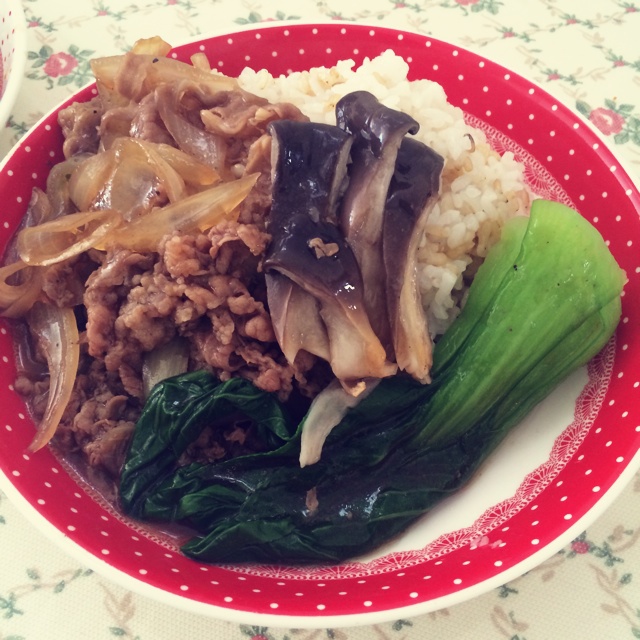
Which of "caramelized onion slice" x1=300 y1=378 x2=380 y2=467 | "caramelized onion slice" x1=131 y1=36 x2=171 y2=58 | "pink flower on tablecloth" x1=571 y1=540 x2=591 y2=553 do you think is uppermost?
"caramelized onion slice" x1=131 y1=36 x2=171 y2=58

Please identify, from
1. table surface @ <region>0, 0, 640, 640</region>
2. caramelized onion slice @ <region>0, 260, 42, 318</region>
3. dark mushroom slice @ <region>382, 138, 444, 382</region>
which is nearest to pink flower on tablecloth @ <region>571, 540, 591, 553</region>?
table surface @ <region>0, 0, 640, 640</region>

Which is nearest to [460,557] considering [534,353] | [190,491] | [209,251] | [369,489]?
[369,489]

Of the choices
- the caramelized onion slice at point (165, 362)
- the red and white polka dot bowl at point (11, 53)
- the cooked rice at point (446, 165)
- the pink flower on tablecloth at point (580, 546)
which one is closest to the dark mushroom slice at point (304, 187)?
Result: the caramelized onion slice at point (165, 362)

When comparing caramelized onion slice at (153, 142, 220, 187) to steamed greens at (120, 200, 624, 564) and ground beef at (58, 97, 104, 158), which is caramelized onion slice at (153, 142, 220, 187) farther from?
steamed greens at (120, 200, 624, 564)

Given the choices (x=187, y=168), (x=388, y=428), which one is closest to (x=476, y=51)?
(x=187, y=168)

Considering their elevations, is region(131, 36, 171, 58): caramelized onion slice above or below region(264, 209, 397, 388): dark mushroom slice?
above

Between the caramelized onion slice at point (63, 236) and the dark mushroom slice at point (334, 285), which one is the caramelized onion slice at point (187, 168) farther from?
the dark mushroom slice at point (334, 285)
